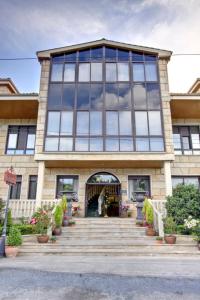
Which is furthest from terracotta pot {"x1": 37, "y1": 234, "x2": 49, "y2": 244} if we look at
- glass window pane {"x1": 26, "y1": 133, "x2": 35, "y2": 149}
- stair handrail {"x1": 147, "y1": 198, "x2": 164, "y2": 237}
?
glass window pane {"x1": 26, "y1": 133, "x2": 35, "y2": 149}

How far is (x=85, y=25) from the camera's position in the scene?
37.8 feet

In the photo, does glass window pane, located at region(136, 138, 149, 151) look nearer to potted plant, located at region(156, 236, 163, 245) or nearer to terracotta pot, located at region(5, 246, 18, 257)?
potted plant, located at region(156, 236, 163, 245)

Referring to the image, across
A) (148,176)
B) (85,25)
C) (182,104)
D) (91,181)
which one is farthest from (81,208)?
(85,25)

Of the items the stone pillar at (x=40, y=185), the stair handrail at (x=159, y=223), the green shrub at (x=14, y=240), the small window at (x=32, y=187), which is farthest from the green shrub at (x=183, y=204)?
the small window at (x=32, y=187)

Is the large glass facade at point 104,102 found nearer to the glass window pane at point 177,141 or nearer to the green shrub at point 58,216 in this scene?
the glass window pane at point 177,141

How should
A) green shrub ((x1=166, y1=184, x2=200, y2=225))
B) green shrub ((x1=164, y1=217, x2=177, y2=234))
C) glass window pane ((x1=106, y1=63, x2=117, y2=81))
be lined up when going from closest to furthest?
green shrub ((x1=164, y1=217, x2=177, y2=234))
green shrub ((x1=166, y1=184, x2=200, y2=225))
glass window pane ((x1=106, y1=63, x2=117, y2=81))

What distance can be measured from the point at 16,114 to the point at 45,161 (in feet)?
14.4

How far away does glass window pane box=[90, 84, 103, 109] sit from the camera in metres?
13.3

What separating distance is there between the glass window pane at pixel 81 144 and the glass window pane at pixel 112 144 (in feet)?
4.06

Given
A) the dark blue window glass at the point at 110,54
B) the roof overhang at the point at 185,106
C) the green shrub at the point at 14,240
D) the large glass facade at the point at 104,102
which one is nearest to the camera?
the green shrub at the point at 14,240

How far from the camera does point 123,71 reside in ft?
46.0

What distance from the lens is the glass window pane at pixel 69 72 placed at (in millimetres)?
13938

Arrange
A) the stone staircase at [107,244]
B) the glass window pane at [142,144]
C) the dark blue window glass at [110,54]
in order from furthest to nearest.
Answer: the dark blue window glass at [110,54] → the glass window pane at [142,144] → the stone staircase at [107,244]

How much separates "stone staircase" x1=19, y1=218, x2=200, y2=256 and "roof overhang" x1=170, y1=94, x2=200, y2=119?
7.87 meters
